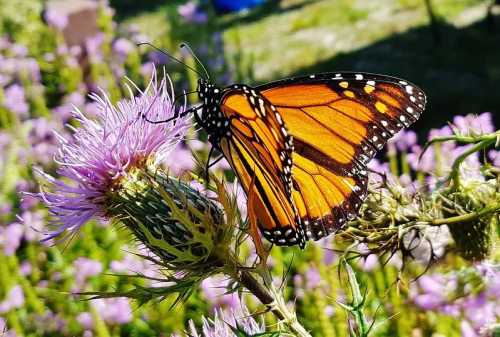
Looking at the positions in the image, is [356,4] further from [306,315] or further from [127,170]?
[127,170]

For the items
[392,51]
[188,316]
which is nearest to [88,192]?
[188,316]

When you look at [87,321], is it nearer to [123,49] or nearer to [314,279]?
[314,279]

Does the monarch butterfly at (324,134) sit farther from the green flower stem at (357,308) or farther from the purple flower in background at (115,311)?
the purple flower in background at (115,311)

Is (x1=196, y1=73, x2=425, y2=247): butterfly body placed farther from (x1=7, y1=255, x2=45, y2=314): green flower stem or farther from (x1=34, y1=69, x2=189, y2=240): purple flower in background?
(x1=7, y1=255, x2=45, y2=314): green flower stem

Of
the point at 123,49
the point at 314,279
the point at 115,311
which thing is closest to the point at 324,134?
the point at 314,279

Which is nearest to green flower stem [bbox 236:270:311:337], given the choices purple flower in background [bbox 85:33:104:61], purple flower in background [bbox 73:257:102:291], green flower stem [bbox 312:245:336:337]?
green flower stem [bbox 312:245:336:337]

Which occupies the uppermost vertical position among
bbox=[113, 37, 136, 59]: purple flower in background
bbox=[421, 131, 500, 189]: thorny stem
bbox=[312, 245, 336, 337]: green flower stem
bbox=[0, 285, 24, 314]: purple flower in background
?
bbox=[113, 37, 136, 59]: purple flower in background

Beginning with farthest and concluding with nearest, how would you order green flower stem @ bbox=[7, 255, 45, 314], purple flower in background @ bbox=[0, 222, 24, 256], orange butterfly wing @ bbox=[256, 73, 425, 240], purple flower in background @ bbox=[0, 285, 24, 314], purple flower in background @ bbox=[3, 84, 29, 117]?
purple flower in background @ bbox=[3, 84, 29, 117], purple flower in background @ bbox=[0, 222, 24, 256], green flower stem @ bbox=[7, 255, 45, 314], purple flower in background @ bbox=[0, 285, 24, 314], orange butterfly wing @ bbox=[256, 73, 425, 240]

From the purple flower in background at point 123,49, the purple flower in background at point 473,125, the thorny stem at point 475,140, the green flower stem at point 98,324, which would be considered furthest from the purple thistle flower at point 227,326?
the purple flower in background at point 123,49
